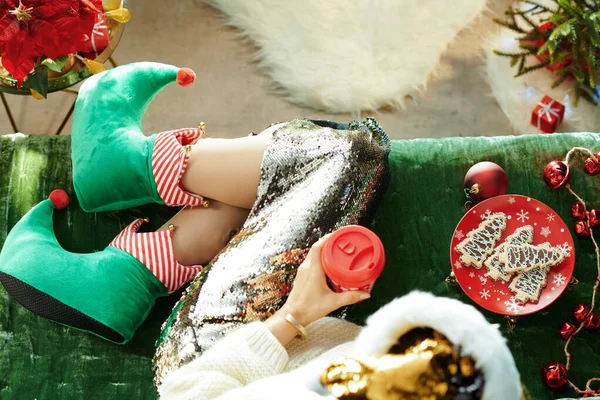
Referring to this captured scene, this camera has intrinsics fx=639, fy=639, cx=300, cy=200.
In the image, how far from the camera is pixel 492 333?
0.65 metres

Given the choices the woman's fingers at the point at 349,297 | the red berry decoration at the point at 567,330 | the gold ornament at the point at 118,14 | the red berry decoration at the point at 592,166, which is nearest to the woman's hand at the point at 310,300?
the woman's fingers at the point at 349,297

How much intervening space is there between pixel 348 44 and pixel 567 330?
40.3 inches

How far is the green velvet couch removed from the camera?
1210 millimetres

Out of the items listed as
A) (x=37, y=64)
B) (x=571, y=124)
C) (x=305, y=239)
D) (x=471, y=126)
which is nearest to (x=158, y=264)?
(x=305, y=239)

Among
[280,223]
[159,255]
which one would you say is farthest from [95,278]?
[280,223]

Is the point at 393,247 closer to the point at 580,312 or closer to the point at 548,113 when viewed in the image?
the point at 580,312

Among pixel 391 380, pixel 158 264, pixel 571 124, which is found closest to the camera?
pixel 391 380

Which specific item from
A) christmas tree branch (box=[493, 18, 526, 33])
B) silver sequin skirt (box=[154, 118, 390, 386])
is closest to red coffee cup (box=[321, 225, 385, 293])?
silver sequin skirt (box=[154, 118, 390, 386])

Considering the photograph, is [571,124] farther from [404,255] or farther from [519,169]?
[404,255]

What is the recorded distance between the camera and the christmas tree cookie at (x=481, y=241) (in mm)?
1225

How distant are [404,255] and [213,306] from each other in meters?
0.41

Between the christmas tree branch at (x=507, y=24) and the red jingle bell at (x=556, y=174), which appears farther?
the christmas tree branch at (x=507, y=24)

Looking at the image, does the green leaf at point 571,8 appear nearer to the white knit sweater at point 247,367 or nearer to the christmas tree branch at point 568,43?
the christmas tree branch at point 568,43

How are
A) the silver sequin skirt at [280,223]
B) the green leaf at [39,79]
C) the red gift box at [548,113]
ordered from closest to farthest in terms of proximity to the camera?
the silver sequin skirt at [280,223]
the green leaf at [39,79]
the red gift box at [548,113]
